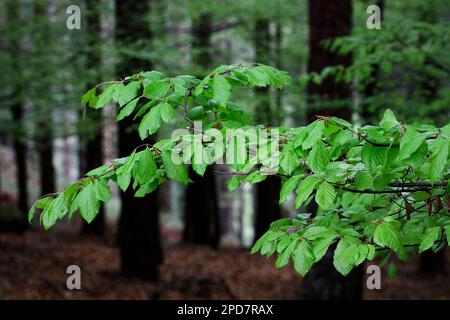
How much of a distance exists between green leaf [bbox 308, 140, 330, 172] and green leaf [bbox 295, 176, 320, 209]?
8cm

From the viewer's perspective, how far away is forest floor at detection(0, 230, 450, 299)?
29.6 feet

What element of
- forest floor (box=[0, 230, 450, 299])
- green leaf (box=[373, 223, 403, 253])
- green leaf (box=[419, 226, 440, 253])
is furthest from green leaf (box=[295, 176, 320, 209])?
forest floor (box=[0, 230, 450, 299])

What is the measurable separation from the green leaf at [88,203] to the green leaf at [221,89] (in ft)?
2.70

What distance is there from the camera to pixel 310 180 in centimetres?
246

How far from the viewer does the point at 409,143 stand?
2145 millimetres

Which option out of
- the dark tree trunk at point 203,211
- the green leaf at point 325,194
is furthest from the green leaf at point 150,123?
the dark tree trunk at point 203,211

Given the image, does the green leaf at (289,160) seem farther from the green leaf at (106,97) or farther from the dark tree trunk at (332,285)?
the dark tree trunk at (332,285)

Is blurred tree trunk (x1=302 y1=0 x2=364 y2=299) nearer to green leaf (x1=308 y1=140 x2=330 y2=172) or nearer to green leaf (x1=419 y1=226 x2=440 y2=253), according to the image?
green leaf (x1=419 y1=226 x2=440 y2=253)

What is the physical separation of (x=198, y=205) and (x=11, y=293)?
8.56 meters

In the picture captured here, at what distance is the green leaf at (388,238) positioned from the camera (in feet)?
7.82

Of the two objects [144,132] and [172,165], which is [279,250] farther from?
[144,132]

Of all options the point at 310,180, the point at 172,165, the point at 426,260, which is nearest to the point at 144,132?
the point at 172,165
